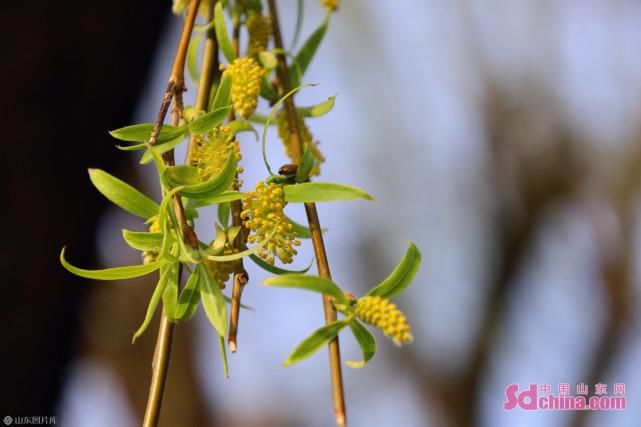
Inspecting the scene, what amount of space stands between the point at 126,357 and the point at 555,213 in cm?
116

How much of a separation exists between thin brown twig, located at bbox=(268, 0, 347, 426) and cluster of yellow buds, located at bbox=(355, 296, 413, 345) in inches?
0.5

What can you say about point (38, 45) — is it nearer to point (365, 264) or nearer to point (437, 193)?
point (365, 264)

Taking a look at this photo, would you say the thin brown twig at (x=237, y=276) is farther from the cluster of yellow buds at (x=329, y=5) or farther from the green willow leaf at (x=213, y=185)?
the cluster of yellow buds at (x=329, y=5)

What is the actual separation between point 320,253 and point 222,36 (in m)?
0.13

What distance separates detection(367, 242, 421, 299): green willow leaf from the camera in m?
0.28

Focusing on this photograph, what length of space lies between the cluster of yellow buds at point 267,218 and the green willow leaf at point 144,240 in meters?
0.04

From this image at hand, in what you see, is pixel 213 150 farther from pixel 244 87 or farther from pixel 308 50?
pixel 308 50

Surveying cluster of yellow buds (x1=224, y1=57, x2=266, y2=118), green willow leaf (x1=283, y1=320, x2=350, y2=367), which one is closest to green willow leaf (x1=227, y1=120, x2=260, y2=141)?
cluster of yellow buds (x1=224, y1=57, x2=266, y2=118)

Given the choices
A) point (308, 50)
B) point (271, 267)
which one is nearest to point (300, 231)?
point (271, 267)

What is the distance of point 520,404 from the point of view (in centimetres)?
101

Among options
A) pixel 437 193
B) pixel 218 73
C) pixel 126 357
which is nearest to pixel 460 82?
pixel 437 193

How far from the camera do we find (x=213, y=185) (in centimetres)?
29

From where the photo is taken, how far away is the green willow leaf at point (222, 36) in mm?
352

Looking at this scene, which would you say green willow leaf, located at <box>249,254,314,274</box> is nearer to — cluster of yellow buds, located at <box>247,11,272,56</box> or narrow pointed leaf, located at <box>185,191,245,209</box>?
narrow pointed leaf, located at <box>185,191,245,209</box>
